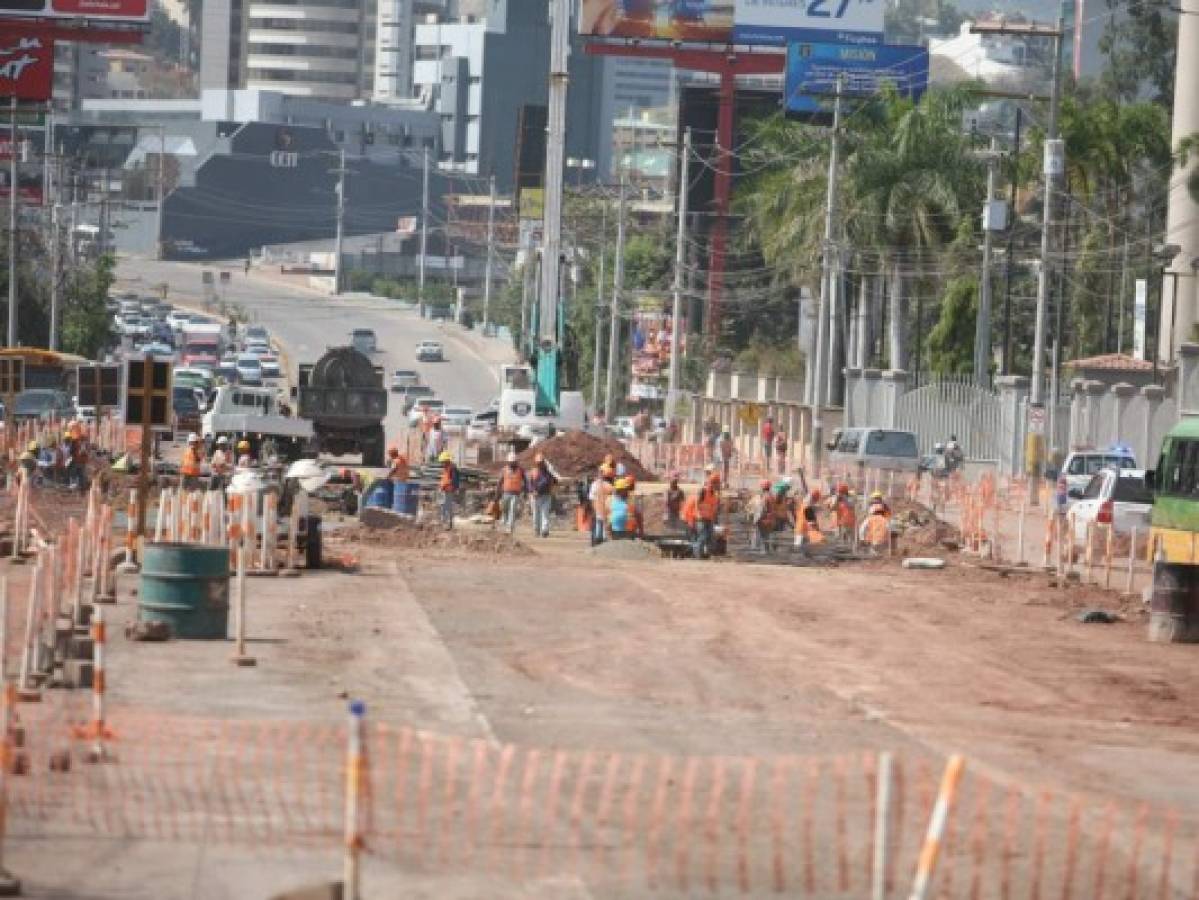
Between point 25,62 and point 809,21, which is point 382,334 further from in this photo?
point 25,62

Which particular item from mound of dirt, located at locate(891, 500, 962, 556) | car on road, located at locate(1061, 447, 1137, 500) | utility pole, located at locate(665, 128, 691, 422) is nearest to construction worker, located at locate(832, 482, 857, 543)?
mound of dirt, located at locate(891, 500, 962, 556)

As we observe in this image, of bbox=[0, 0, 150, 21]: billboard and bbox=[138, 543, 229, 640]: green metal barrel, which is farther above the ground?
bbox=[0, 0, 150, 21]: billboard

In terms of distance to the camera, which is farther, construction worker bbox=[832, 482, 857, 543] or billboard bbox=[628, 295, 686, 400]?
billboard bbox=[628, 295, 686, 400]

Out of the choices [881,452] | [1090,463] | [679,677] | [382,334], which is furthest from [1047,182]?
[382,334]

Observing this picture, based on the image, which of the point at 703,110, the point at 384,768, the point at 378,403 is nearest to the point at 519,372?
the point at 378,403

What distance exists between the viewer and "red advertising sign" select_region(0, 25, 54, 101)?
107875mm

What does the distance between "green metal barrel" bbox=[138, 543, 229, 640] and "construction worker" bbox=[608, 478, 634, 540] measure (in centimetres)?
2047

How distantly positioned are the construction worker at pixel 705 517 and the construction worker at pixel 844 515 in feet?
19.7

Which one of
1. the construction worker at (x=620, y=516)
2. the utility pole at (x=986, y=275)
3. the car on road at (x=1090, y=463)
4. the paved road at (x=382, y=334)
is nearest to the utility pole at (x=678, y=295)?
the paved road at (x=382, y=334)

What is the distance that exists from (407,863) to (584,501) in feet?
123

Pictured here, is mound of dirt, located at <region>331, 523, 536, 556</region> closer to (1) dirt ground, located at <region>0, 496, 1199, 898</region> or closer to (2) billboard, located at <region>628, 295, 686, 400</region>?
(1) dirt ground, located at <region>0, 496, 1199, 898</region>

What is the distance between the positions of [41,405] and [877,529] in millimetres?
32942

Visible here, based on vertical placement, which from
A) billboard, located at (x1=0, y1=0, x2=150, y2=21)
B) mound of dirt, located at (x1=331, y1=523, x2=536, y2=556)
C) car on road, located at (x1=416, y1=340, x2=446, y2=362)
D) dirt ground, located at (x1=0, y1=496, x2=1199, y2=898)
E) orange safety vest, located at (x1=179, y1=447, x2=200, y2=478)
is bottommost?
mound of dirt, located at (x1=331, y1=523, x2=536, y2=556)

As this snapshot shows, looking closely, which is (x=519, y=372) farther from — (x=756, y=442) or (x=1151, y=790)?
(x=1151, y=790)
